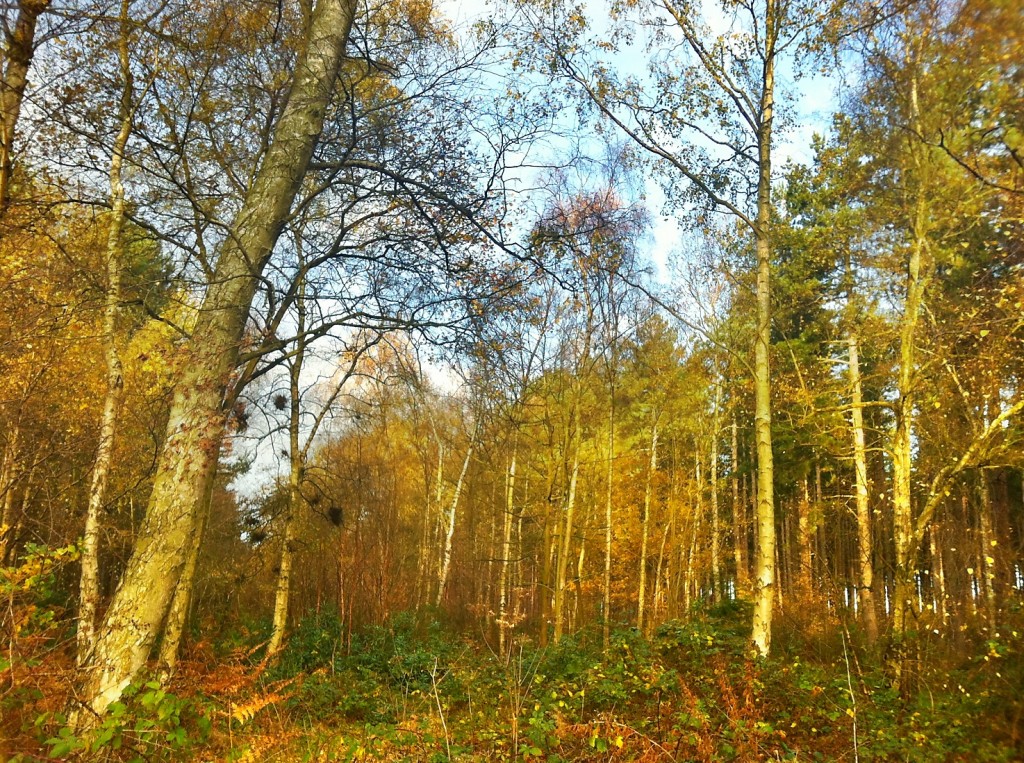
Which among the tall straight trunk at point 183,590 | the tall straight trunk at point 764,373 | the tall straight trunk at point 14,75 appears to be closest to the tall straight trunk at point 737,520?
the tall straight trunk at point 764,373

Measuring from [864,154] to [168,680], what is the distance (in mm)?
11418

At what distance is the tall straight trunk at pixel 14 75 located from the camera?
151 inches

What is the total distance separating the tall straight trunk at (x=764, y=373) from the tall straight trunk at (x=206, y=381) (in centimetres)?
649

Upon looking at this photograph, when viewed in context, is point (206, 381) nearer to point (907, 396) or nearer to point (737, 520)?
point (907, 396)

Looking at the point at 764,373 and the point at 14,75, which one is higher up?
the point at 14,75

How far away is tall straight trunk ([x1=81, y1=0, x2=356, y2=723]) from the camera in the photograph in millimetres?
3705

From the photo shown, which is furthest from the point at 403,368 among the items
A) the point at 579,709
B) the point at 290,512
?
the point at 290,512

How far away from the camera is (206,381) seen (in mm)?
4074

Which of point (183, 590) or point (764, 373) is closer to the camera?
point (183, 590)

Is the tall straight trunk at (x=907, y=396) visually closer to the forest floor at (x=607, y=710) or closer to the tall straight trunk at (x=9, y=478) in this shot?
the forest floor at (x=607, y=710)

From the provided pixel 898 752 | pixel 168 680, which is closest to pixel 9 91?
pixel 168 680

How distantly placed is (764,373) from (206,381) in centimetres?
720

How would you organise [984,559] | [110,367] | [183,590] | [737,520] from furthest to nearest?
[737,520]
[984,559]
[110,367]
[183,590]

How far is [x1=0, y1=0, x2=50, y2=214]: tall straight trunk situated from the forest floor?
3014mm
